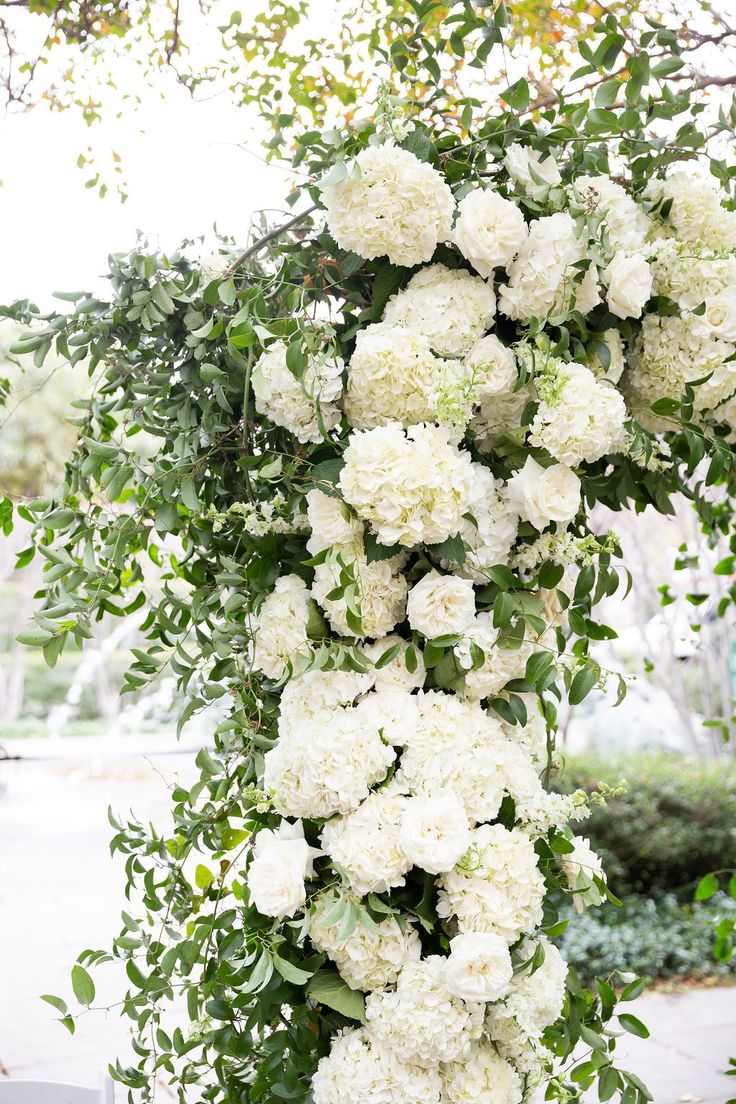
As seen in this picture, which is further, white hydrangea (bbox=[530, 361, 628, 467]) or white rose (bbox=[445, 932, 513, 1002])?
white hydrangea (bbox=[530, 361, 628, 467])

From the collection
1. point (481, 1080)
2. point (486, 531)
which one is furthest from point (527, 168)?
point (481, 1080)

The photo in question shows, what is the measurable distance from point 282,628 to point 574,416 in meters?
0.43

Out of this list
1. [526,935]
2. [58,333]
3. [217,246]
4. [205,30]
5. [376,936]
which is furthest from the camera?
[205,30]

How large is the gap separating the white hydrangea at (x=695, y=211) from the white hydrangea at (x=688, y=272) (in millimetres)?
25

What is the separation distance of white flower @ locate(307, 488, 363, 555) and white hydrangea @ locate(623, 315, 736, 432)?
1.61 feet

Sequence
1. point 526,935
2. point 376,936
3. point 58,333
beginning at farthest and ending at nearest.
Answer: point 58,333 → point 526,935 → point 376,936

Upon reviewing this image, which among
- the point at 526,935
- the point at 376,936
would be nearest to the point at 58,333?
the point at 376,936

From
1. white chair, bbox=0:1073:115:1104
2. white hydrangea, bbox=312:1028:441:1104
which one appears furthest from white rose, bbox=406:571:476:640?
white chair, bbox=0:1073:115:1104

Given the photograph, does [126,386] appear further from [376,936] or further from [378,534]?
[376,936]

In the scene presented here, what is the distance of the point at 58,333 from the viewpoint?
52.5 inches

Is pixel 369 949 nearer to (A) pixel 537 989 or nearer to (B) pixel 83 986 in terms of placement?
(A) pixel 537 989

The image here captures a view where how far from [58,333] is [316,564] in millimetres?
505

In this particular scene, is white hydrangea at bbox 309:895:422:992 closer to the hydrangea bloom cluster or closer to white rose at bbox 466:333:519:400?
the hydrangea bloom cluster

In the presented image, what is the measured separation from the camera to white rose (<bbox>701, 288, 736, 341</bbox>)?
1290 mm
